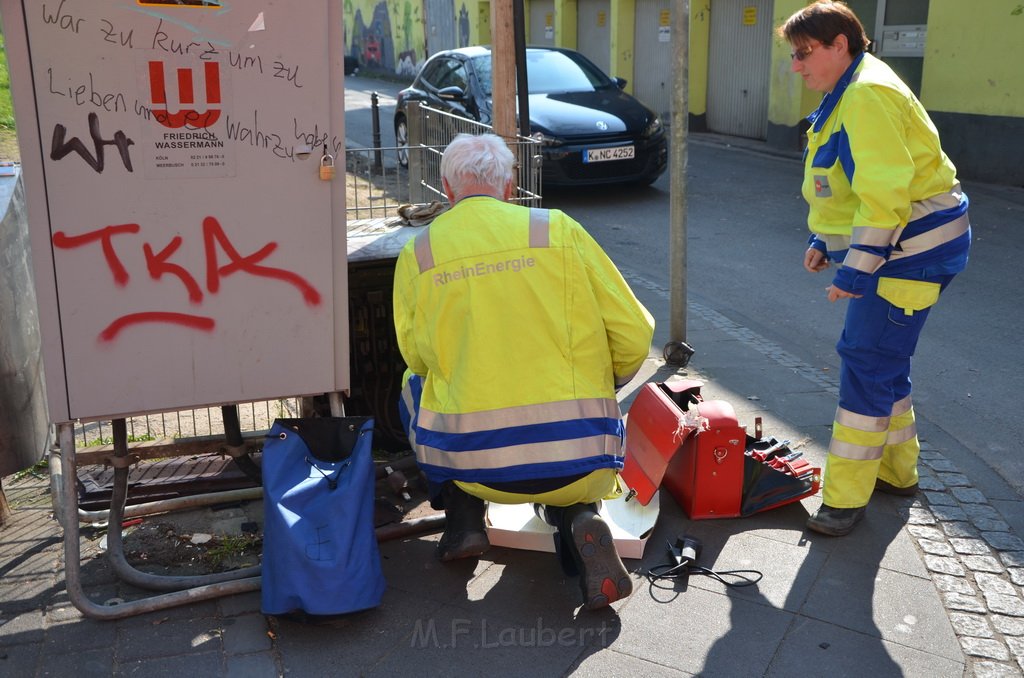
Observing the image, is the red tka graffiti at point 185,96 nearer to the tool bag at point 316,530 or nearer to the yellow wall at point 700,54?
the tool bag at point 316,530

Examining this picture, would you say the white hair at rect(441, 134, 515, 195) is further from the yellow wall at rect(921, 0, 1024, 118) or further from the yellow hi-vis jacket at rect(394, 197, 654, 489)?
the yellow wall at rect(921, 0, 1024, 118)

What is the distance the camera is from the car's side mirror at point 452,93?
10.9 metres

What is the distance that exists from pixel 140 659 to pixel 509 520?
1.40 m

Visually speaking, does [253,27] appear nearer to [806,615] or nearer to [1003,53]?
[806,615]

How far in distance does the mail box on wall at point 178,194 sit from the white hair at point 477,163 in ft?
1.42

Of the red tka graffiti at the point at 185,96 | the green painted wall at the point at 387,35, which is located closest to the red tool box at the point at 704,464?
the red tka graffiti at the point at 185,96

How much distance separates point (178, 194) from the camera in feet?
11.5

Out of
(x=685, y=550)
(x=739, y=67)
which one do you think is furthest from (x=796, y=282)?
(x=739, y=67)

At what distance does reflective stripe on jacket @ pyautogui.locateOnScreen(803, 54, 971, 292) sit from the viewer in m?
3.56

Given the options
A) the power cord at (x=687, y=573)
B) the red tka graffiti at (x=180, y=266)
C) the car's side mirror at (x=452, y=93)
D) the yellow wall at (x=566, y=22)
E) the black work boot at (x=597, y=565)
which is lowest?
the power cord at (x=687, y=573)

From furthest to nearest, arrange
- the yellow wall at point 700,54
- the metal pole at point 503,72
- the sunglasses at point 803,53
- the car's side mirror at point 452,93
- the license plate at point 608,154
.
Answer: the yellow wall at point 700,54 → the car's side mirror at point 452,93 → the license plate at point 608,154 → the metal pole at point 503,72 → the sunglasses at point 803,53

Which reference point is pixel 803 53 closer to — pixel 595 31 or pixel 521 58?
pixel 521 58

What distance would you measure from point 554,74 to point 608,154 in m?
1.94

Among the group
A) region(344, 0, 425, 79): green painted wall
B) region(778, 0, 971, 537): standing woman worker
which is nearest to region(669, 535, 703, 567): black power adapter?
region(778, 0, 971, 537): standing woman worker
